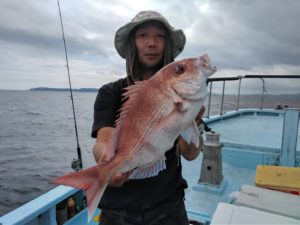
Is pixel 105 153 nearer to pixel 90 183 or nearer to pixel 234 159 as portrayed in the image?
pixel 90 183

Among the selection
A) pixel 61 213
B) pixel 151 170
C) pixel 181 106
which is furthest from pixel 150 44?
pixel 61 213

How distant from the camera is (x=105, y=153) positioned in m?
1.77

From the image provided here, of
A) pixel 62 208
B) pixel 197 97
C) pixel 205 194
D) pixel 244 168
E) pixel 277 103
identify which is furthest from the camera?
pixel 277 103

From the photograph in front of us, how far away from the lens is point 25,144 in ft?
62.6

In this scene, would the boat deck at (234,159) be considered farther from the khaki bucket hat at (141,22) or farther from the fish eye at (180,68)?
the fish eye at (180,68)

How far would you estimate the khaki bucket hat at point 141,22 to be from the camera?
2.24 meters

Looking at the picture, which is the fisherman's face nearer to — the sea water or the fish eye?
the fish eye

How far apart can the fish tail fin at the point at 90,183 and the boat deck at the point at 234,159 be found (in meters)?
2.38

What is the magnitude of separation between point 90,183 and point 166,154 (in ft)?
2.35

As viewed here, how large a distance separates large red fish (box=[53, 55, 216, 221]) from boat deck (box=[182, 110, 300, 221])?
2357 mm

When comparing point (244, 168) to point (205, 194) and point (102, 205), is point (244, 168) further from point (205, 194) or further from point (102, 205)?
point (102, 205)

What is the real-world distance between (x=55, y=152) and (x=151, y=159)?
16.9 meters

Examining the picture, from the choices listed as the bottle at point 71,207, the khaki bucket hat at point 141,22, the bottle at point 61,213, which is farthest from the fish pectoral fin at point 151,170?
the bottle at point 71,207

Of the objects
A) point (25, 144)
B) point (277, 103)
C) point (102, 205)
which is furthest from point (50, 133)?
point (102, 205)
